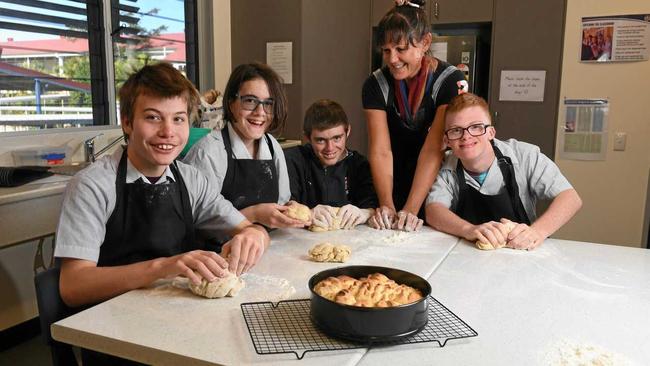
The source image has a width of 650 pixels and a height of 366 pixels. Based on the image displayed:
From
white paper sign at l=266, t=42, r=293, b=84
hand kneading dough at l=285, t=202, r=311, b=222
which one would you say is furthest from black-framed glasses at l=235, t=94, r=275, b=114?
white paper sign at l=266, t=42, r=293, b=84

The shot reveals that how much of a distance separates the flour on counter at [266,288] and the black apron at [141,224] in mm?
283

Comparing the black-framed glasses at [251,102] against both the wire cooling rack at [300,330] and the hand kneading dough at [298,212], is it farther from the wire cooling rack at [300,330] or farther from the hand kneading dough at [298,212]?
the wire cooling rack at [300,330]

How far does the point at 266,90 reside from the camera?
1.84 m

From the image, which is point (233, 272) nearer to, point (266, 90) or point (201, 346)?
point (201, 346)

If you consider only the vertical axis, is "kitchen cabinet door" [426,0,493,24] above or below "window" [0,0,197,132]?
above

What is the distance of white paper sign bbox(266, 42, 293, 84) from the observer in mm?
3863

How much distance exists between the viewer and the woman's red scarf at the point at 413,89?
2063 mm

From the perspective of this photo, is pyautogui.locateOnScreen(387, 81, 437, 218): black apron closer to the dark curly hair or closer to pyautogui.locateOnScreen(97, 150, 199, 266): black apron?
the dark curly hair

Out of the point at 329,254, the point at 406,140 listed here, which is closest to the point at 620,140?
the point at 406,140

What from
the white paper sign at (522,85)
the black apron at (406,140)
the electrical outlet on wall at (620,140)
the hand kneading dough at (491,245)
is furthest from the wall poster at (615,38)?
the hand kneading dough at (491,245)

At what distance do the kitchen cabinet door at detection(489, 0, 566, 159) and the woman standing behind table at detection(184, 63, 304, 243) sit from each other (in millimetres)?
2363

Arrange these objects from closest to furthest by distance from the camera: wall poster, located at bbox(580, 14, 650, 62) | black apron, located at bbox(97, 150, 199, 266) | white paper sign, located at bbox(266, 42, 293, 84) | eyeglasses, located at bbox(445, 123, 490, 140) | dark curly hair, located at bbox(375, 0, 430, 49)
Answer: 1. black apron, located at bbox(97, 150, 199, 266)
2. eyeglasses, located at bbox(445, 123, 490, 140)
3. dark curly hair, located at bbox(375, 0, 430, 49)
4. wall poster, located at bbox(580, 14, 650, 62)
5. white paper sign, located at bbox(266, 42, 293, 84)

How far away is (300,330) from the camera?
100 centimetres

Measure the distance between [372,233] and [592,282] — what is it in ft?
2.28
